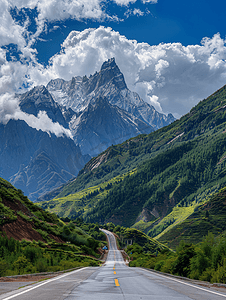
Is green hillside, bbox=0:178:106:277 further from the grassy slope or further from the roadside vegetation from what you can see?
the roadside vegetation

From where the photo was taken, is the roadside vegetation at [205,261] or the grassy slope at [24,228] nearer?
the roadside vegetation at [205,261]

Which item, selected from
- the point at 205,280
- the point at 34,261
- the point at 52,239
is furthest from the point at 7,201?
the point at 205,280

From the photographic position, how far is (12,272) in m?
22.7

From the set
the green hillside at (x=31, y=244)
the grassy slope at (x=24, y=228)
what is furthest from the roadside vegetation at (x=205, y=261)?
the grassy slope at (x=24, y=228)

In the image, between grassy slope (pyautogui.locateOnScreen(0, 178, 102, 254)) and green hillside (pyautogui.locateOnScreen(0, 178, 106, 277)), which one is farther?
grassy slope (pyautogui.locateOnScreen(0, 178, 102, 254))

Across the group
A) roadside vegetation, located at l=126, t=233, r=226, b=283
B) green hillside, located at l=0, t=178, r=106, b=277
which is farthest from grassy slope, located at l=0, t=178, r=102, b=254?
roadside vegetation, located at l=126, t=233, r=226, b=283

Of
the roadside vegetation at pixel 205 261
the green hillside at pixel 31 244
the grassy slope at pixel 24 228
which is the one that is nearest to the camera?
the roadside vegetation at pixel 205 261

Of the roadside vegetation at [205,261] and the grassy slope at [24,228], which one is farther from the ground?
the grassy slope at [24,228]

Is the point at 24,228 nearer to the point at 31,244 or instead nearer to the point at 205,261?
the point at 31,244

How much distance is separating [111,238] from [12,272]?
175 meters

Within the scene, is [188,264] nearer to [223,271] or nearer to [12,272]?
[223,271]

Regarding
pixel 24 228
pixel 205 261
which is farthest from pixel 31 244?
pixel 205 261

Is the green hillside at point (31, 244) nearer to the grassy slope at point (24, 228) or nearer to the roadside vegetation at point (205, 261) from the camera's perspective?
the grassy slope at point (24, 228)

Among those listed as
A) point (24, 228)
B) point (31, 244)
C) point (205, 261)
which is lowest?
point (205, 261)
